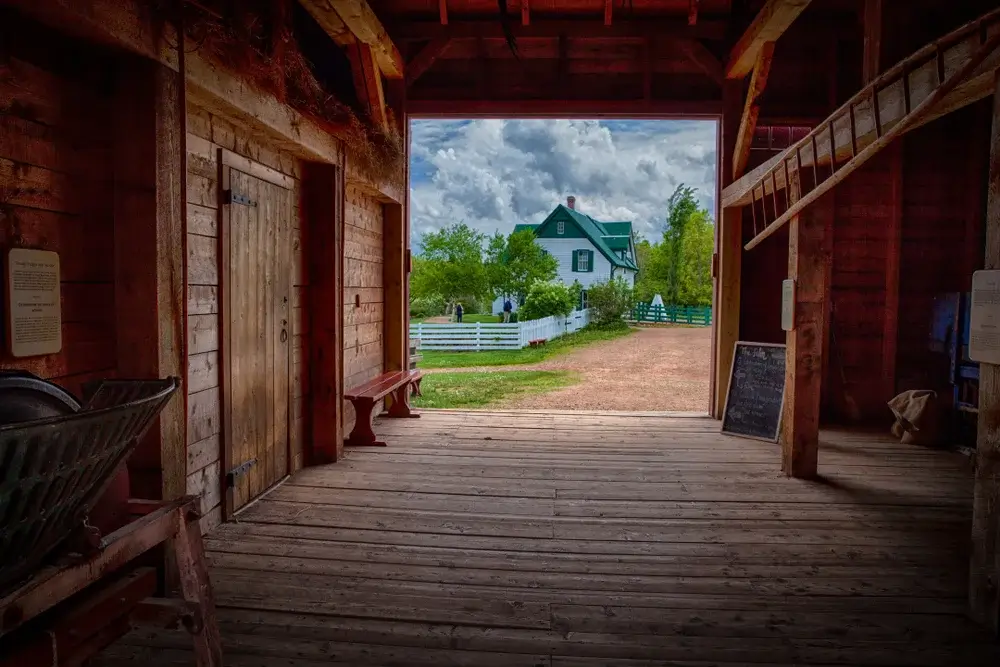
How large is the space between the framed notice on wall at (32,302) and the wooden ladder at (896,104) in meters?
3.43

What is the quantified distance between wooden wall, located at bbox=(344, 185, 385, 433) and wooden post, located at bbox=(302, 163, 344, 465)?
24.6 inches

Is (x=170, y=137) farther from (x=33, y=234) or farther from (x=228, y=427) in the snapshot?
(x=228, y=427)

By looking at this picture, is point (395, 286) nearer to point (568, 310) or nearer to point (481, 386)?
point (481, 386)

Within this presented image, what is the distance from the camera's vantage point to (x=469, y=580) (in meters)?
2.77

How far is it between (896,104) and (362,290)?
433cm

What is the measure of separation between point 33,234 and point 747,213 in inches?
238

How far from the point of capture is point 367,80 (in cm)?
521

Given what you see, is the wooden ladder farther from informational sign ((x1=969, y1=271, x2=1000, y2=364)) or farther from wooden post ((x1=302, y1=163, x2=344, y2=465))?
wooden post ((x1=302, y1=163, x2=344, y2=465))

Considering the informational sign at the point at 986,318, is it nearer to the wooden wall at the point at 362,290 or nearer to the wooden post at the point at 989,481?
the wooden post at the point at 989,481

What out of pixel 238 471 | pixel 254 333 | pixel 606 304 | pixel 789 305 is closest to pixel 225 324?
pixel 254 333

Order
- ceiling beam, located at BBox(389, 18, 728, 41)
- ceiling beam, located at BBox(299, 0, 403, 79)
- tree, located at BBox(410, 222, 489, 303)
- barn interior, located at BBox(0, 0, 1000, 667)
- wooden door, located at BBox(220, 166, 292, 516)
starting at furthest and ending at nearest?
tree, located at BBox(410, 222, 489, 303) → ceiling beam, located at BBox(389, 18, 728, 41) → ceiling beam, located at BBox(299, 0, 403, 79) → wooden door, located at BBox(220, 166, 292, 516) → barn interior, located at BBox(0, 0, 1000, 667)

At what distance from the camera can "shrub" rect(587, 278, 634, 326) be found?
2128cm

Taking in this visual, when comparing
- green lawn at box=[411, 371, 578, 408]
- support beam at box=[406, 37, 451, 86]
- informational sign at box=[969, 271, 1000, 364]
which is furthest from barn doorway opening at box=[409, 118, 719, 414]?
informational sign at box=[969, 271, 1000, 364]

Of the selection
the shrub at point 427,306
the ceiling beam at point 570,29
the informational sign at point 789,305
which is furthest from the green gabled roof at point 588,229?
the informational sign at point 789,305
